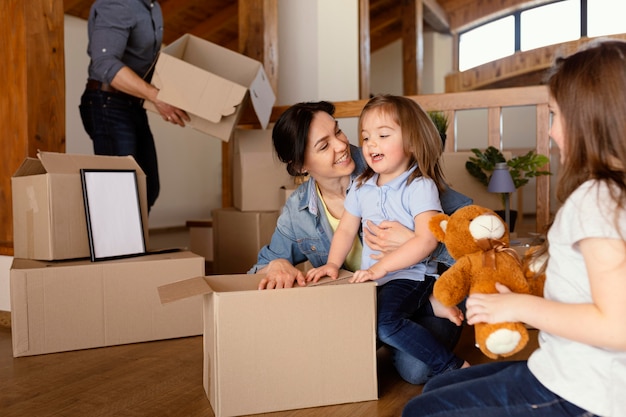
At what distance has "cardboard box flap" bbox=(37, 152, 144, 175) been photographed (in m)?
1.84

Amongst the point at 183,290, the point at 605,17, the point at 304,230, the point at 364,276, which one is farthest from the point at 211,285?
the point at 605,17

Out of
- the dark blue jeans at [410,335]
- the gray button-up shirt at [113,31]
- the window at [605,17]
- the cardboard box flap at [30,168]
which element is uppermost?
the window at [605,17]

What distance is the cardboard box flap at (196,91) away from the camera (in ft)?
6.88

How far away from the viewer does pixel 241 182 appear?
2.77 metres

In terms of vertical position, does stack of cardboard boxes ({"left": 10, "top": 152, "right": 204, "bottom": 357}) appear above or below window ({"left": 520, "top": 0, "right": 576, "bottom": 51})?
below

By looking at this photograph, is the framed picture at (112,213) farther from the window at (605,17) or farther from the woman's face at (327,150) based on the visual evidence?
the window at (605,17)

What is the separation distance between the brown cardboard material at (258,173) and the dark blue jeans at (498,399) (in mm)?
1863

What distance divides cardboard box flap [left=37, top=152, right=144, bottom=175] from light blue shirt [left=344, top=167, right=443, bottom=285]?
92cm

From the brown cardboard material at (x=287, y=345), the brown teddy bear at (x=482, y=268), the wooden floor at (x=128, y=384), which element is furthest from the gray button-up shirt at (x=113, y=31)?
the brown teddy bear at (x=482, y=268)

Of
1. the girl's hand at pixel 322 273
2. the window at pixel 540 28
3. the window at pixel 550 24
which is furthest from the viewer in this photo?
the window at pixel 550 24

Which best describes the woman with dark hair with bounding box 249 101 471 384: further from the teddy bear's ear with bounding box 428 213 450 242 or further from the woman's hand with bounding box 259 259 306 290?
the teddy bear's ear with bounding box 428 213 450 242

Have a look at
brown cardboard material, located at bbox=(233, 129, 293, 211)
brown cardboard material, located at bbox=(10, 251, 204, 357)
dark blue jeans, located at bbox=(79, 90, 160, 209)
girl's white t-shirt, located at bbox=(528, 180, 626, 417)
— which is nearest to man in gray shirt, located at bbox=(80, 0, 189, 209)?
dark blue jeans, located at bbox=(79, 90, 160, 209)

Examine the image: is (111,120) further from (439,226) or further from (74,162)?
(439,226)

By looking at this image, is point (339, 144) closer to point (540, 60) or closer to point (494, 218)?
point (494, 218)
